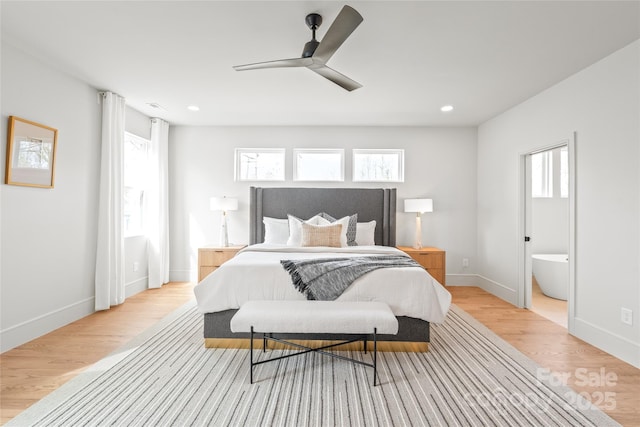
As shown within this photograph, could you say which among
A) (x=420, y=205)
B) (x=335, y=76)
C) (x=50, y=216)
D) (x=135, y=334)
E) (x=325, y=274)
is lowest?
(x=135, y=334)

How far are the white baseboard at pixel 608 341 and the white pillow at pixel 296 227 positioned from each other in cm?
292

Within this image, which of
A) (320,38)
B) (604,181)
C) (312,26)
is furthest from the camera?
(604,181)

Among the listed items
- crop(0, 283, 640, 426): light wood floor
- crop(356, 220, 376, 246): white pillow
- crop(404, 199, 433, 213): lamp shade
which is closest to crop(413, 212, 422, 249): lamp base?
crop(404, 199, 433, 213): lamp shade

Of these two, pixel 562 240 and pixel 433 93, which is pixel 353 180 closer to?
pixel 433 93

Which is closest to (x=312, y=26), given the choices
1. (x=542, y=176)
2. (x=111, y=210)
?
(x=111, y=210)

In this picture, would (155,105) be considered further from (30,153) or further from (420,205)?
(420,205)

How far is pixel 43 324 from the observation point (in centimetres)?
301

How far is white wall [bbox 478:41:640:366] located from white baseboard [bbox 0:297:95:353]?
5.04 metres

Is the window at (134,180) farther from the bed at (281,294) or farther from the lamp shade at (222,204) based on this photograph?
the bed at (281,294)

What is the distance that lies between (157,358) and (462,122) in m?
4.89

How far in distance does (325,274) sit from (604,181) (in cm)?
259

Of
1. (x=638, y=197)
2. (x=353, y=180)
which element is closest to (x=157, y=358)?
(x=353, y=180)

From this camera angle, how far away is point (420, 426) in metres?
1.75

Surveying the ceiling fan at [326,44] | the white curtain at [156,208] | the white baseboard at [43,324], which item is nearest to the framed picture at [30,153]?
the white baseboard at [43,324]
